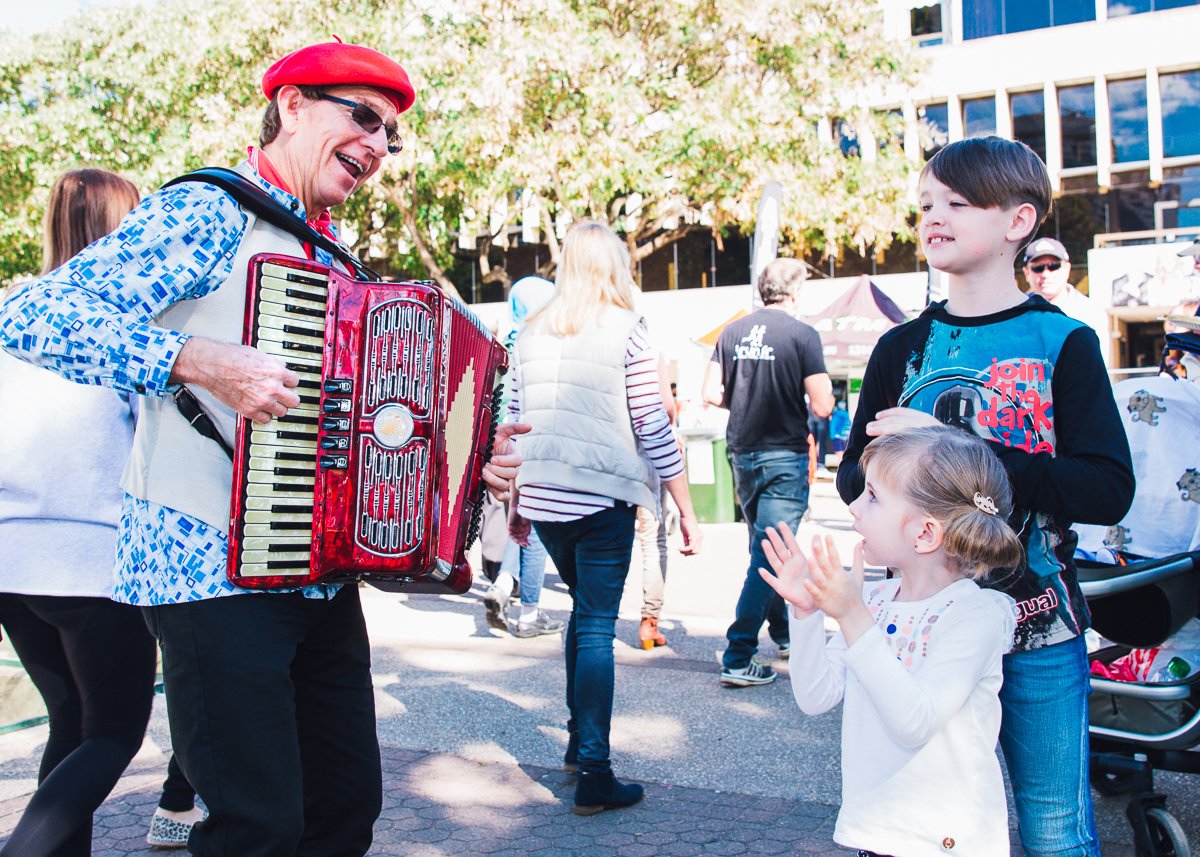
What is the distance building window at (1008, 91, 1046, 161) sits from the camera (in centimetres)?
2717

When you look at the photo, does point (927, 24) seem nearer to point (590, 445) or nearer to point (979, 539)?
point (590, 445)

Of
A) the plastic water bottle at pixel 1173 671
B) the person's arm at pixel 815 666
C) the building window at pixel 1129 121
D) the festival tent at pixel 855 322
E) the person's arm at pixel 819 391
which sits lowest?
the plastic water bottle at pixel 1173 671

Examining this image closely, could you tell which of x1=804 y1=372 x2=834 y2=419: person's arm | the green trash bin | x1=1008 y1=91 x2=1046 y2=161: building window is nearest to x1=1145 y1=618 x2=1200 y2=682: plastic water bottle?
x1=804 y1=372 x2=834 y2=419: person's arm

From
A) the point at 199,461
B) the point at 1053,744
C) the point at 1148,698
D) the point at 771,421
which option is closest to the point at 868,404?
the point at 1053,744

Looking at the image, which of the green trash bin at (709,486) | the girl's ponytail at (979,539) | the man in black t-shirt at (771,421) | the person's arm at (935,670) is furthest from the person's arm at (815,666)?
the green trash bin at (709,486)

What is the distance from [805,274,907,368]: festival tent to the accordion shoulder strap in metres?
15.1

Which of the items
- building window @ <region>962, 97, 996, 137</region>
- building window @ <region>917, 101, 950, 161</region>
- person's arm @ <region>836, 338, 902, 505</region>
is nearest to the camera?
person's arm @ <region>836, 338, 902, 505</region>

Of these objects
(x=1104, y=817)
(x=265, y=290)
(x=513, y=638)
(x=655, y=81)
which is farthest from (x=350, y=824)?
(x=655, y=81)

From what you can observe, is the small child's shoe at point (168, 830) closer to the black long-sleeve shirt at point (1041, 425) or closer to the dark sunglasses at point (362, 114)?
the dark sunglasses at point (362, 114)

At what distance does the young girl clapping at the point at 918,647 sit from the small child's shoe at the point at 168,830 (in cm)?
237

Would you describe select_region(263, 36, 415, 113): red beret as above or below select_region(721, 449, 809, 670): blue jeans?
above

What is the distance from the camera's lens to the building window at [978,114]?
27.4 m

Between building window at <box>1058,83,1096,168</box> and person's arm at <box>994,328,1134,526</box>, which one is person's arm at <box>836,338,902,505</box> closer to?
person's arm at <box>994,328,1134,526</box>

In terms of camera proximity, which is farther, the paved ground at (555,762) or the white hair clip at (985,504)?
the paved ground at (555,762)
